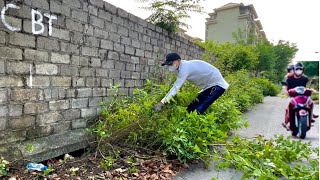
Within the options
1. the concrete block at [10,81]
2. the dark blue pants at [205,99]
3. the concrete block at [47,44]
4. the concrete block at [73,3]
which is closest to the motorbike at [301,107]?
the dark blue pants at [205,99]

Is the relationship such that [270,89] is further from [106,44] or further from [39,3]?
[39,3]

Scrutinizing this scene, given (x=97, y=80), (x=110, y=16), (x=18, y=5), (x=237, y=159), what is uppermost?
(x=110, y=16)

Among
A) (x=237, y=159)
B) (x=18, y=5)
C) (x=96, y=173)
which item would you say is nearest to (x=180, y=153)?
(x=237, y=159)

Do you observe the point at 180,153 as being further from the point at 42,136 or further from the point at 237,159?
the point at 42,136

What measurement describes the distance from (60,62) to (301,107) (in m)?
3.04

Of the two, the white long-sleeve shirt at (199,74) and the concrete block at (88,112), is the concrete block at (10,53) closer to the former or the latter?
the concrete block at (88,112)

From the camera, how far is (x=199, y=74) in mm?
3852

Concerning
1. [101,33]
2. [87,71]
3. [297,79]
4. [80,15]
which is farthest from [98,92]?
[297,79]

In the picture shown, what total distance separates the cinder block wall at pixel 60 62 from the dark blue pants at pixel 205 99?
1485 mm

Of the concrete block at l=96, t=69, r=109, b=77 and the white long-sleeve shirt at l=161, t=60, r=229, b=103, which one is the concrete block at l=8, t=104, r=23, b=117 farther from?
the white long-sleeve shirt at l=161, t=60, r=229, b=103

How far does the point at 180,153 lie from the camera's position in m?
3.01

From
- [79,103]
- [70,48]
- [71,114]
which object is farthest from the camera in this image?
[79,103]

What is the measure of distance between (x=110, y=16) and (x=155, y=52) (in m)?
1.64

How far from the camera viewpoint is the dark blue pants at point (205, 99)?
3856 mm
